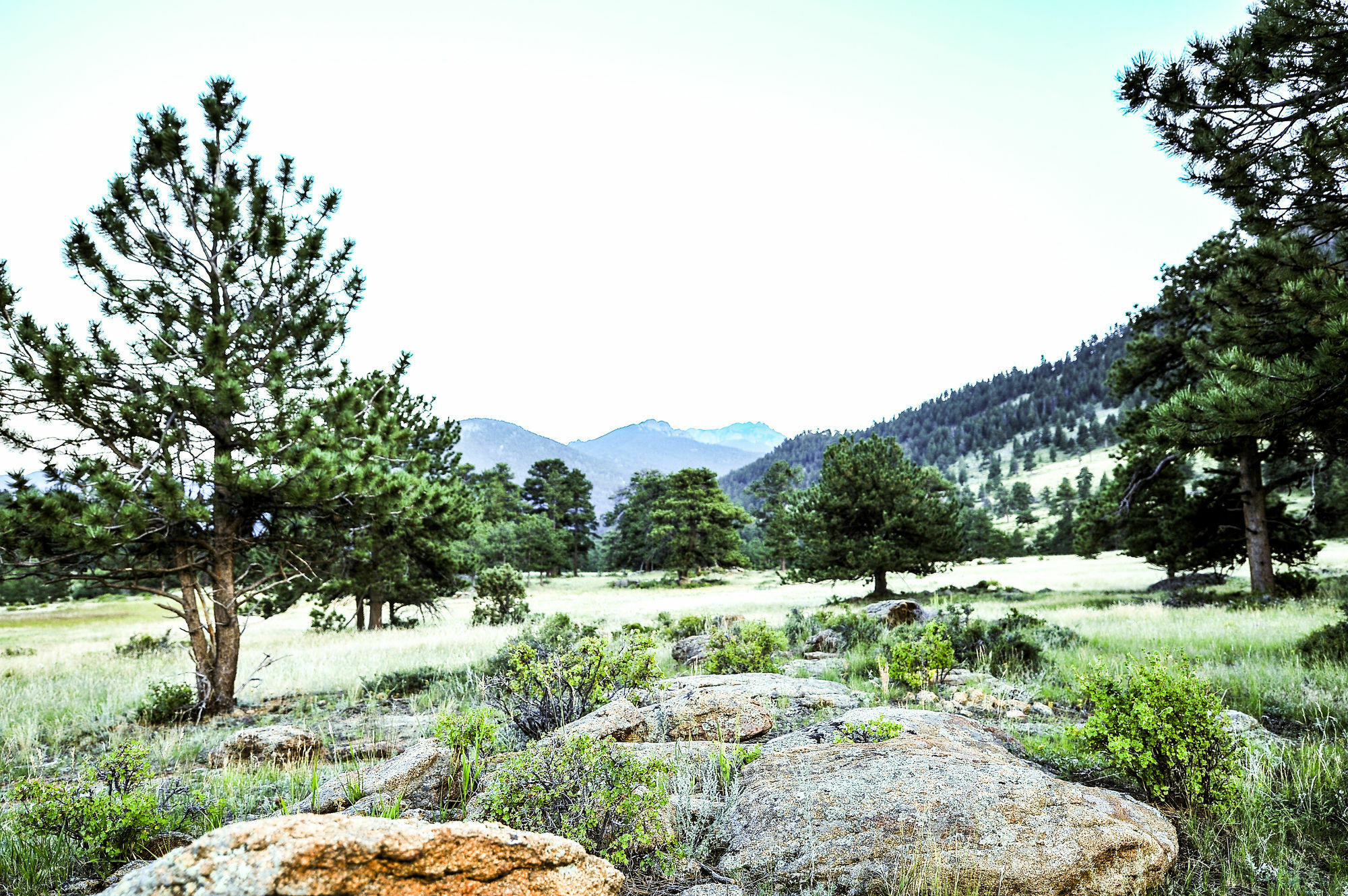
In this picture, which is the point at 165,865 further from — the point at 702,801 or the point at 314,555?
the point at 314,555

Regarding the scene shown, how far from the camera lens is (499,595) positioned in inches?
852

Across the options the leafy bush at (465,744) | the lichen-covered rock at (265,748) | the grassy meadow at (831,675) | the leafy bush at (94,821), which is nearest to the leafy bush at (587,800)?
the leafy bush at (465,744)

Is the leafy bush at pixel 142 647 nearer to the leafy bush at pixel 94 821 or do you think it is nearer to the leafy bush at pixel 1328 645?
the leafy bush at pixel 94 821

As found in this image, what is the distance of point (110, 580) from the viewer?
8383mm

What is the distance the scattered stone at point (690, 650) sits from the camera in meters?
10.1

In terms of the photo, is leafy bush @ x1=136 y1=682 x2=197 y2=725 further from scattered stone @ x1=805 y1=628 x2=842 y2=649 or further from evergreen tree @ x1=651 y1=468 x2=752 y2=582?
evergreen tree @ x1=651 y1=468 x2=752 y2=582

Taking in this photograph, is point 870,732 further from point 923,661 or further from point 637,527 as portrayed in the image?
point 637,527

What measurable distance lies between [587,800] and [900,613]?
1139 cm

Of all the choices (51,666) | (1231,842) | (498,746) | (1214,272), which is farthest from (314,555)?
(1214,272)

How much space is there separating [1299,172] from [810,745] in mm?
6864

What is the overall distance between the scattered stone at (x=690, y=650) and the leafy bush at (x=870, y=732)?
5.56m

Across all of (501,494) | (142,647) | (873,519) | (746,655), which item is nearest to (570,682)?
(746,655)

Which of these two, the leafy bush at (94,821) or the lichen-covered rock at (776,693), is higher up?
the leafy bush at (94,821)

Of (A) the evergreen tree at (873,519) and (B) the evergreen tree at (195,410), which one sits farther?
(A) the evergreen tree at (873,519)
